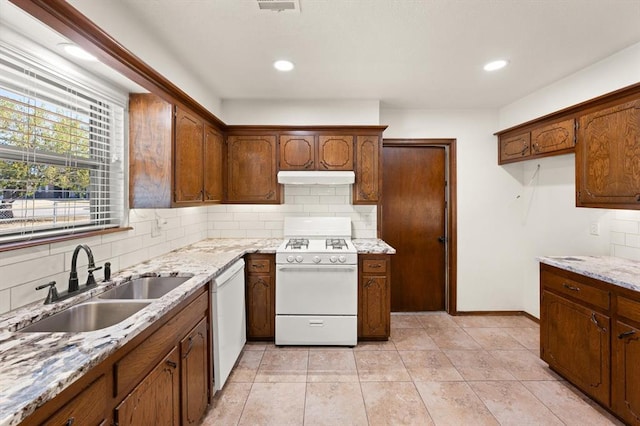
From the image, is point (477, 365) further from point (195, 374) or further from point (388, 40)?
point (388, 40)

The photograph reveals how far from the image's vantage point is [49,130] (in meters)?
1.59

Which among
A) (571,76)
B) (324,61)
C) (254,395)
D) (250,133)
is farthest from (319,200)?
(571,76)

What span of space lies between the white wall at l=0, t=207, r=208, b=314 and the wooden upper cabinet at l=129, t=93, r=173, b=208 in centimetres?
20

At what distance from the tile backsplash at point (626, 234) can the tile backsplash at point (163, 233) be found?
212 centimetres

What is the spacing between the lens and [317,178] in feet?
10.1

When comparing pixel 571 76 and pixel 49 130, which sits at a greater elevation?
pixel 571 76

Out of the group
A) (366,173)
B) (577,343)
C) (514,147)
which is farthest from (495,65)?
(577,343)

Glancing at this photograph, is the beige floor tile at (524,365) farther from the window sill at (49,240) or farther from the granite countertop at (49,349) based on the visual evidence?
the window sill at (49,240)

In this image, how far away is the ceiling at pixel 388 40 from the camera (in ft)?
5.65

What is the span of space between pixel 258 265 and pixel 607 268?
9.04ft

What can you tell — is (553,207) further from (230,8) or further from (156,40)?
(156,40)

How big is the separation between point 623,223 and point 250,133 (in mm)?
3560

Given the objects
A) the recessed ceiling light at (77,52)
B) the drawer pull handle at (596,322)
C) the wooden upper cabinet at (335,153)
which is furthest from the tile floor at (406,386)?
the recessed ceiling light at (77,52)

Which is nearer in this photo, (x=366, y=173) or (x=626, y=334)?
(x=626, y=334)
